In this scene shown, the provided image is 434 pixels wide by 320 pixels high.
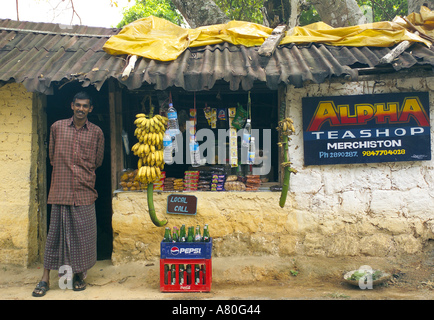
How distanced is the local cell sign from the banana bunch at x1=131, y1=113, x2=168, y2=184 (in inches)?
78.2

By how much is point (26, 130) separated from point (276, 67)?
352cm

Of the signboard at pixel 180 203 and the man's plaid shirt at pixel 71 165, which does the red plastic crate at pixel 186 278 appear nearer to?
the signboard at pixel 180 203

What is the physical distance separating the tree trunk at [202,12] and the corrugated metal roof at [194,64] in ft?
9.32

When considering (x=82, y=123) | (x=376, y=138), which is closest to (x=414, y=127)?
(x=376, y=138)

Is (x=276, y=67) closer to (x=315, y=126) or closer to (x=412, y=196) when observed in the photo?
(x=315, y=126)

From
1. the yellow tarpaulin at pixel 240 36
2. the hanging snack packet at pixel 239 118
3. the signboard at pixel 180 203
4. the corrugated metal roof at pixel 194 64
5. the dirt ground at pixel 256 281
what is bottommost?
the dirt ground at pixel 256 281

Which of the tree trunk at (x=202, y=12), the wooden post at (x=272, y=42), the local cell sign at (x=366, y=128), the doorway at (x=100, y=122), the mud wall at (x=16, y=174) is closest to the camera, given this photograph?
the wooden post at (x=272, y=42)

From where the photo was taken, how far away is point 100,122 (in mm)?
6344

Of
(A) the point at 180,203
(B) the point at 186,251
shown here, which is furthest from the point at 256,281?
(A) the point at 180,203

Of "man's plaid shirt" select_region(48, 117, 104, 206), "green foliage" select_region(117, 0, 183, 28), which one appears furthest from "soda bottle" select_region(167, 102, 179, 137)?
"green foliage" select_region(117, 0, 183, 28)

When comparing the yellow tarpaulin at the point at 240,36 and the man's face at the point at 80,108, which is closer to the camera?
the man's face at the point at 80,108

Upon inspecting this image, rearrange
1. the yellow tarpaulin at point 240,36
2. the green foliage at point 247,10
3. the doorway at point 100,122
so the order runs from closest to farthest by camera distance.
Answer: the yellow tarpaulin at point 240,36
the doorway at point 100,122
the green foliage at point 247,10

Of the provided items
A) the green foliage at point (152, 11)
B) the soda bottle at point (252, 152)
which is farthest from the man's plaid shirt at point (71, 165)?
the green foliage at point (152, 11)

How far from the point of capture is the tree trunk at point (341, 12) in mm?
7652
